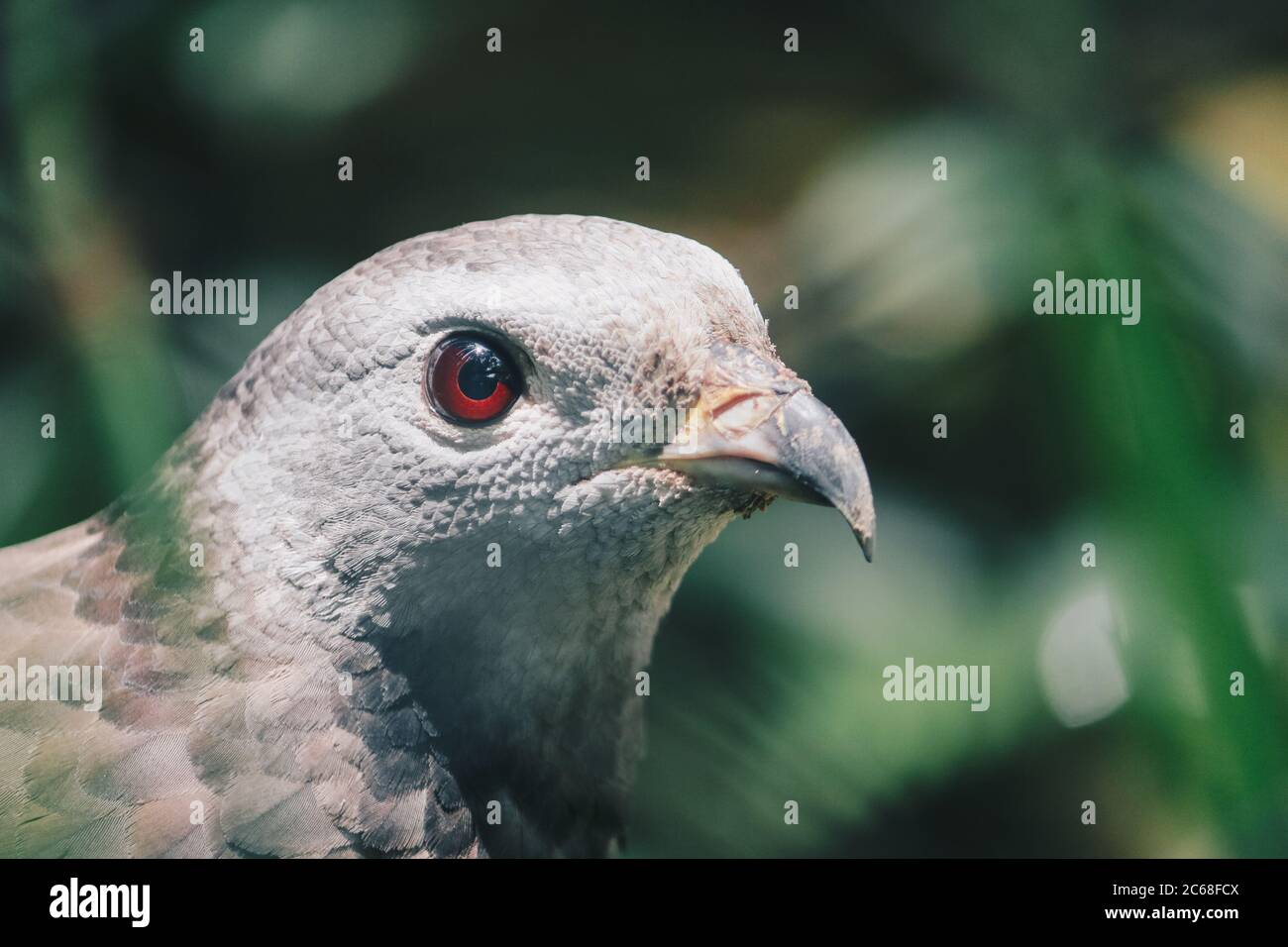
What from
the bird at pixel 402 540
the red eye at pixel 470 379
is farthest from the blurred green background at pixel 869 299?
the red eye at pixel 470 379

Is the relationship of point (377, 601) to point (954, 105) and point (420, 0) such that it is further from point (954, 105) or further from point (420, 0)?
point (954, 105)

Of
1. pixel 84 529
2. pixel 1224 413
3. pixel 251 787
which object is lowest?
pixel 251 787

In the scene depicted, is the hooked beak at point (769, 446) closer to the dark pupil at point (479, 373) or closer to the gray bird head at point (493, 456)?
the gray bird head at point (493, 456)

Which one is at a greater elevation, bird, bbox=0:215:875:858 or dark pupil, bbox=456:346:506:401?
dark pupil, bbox=456:346:506:401

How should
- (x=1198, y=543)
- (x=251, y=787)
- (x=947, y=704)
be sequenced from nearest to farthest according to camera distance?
(x=251, y=787)
(x=1198, y=543)
(x=947, y=704)

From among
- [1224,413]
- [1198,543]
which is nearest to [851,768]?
[1198,543]

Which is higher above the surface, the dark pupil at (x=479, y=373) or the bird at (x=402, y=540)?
the dark pupil at (x=479, y=373)

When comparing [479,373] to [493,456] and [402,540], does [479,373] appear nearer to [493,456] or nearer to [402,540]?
[493,456]

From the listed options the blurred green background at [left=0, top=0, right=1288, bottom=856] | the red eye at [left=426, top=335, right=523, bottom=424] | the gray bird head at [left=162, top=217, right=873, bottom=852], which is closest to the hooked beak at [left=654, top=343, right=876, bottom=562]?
the gray bird head at [left=162, top=217, right=873, bottom=852]

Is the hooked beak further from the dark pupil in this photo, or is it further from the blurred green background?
the blurred green background
